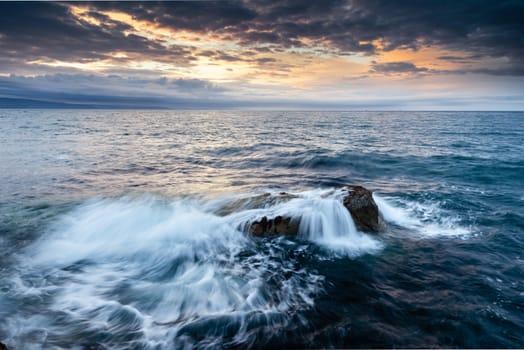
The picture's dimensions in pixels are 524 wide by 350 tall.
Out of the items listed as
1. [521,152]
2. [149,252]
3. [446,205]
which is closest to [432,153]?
[521,152]

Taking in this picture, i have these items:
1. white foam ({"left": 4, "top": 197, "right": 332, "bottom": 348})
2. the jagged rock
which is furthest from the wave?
the jagged rock

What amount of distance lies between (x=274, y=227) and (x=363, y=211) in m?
2.89

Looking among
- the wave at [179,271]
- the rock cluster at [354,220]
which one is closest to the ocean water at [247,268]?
the wave at [179,271]

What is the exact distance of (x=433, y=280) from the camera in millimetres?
6379

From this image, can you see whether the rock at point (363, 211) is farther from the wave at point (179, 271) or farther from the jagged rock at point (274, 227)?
the jagged rock at point (274, 227)

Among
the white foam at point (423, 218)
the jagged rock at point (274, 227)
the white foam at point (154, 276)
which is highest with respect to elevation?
the jagged rock at point (274, 227)

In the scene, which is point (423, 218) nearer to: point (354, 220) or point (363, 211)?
point (363, 211)

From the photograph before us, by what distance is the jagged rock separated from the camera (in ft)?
28.3

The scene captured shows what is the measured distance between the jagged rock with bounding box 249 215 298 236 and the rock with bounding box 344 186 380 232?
1.86 m

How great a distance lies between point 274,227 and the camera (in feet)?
28.6

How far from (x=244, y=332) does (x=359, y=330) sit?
6.49 ft

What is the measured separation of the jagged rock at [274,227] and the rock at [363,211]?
186cm

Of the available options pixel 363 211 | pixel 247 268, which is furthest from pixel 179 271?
pixel 363 211

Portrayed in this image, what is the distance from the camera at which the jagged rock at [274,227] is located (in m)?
8.62
